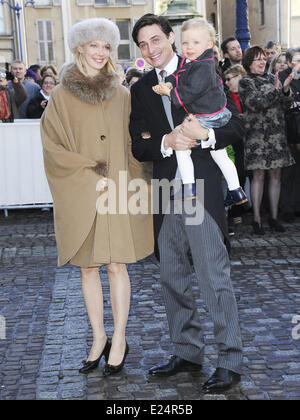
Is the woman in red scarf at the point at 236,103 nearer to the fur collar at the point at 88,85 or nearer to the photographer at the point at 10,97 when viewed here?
the photographer at the point at 10,97

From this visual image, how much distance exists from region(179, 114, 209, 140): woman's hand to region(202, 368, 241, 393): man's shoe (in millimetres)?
1324

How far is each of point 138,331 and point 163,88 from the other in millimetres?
1939

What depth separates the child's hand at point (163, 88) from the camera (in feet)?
12.3

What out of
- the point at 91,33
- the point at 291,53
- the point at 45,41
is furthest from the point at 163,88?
the point at 45,41

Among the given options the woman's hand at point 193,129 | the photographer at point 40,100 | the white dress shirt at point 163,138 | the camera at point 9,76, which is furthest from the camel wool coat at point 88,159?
the camera at point 9,76

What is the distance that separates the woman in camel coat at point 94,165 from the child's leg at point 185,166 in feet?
1.67

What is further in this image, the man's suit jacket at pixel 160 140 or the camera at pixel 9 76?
the camera at pixel 9 76

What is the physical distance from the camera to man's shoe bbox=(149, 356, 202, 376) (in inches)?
162

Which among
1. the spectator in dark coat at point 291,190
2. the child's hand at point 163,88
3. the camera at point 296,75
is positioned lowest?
the spectator in dark coat at point 291,190

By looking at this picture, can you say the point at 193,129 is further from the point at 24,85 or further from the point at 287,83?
the point at 24,85

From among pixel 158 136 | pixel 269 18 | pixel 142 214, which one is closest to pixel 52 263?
pixel 142 214

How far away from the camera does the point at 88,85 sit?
161 inches

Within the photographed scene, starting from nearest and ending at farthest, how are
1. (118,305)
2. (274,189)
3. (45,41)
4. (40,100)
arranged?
(118,305), (274,189), (40,100), (45,41)
